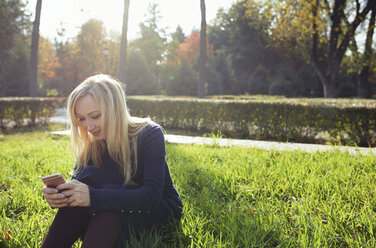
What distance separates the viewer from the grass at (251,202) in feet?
7.44

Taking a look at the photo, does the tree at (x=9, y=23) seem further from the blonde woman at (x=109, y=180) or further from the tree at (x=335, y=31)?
the blonde woman at (x=109, y=180)

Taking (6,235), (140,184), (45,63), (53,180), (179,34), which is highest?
→ (179,34)

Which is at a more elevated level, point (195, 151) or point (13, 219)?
point (195, 151)

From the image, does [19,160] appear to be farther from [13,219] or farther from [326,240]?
[326,240]

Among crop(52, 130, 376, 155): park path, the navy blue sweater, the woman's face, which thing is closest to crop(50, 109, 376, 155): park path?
crop(52, 130, 376, 155): park path

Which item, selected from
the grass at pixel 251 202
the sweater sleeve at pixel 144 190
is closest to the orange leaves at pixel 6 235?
the grass at pixel 251 202

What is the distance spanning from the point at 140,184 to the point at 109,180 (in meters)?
0.25

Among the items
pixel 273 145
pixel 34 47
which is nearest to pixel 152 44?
pixel 34 47

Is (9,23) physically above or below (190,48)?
below

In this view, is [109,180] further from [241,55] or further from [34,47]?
[241,55]

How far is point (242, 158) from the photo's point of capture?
14.8ft

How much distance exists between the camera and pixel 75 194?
1.80 m

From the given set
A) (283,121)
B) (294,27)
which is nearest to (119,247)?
(283,121)

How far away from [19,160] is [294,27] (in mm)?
16101
